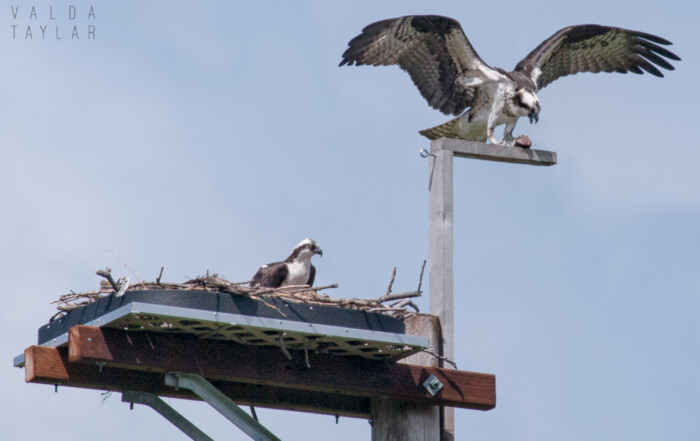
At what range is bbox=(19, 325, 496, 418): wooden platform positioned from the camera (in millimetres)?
6301

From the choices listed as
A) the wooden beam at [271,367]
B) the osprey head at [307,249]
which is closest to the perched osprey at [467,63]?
the osprey head at [307,249]

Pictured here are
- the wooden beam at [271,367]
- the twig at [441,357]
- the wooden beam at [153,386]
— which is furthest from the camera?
the twig at [441,357]

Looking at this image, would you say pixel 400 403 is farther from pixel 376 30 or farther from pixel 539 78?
pixel 539 78

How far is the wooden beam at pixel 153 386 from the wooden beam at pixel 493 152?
58.5 inches

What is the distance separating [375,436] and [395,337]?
0.84m

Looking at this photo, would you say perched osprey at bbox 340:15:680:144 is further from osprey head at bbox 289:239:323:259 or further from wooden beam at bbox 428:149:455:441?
wooden beam at bbox 428:149:455:441

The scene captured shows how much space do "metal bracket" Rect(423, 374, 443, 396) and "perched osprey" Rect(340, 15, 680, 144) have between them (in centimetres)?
374

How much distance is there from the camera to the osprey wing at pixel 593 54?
11.1 metres

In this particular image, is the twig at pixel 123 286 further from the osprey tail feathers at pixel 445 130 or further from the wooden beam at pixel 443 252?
the osprey tail feathers at pixel 445 130

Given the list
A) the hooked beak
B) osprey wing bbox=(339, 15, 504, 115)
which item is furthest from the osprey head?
the hooked beak

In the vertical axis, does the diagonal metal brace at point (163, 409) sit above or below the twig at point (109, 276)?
below

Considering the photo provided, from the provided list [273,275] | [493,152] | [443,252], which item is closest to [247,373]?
[443,252]

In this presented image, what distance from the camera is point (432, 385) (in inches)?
273

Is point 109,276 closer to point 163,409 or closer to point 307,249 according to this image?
point 163,409
